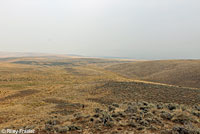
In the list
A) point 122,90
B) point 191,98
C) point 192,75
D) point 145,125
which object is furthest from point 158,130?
point 192,75

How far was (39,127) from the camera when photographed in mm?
9273

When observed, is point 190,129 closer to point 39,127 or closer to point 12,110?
point 39,127

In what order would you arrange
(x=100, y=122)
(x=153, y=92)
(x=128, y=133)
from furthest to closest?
(x=153, y=92)
(x=100, y=122)
(x=128, y=133)

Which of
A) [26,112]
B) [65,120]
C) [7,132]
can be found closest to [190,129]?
[65,120]

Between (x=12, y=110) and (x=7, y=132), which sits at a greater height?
(x=7, y=132)

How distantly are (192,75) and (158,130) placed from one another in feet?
124

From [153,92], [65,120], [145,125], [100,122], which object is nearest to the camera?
[145,125]

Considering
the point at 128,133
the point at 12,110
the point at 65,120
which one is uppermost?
the point at 128,133

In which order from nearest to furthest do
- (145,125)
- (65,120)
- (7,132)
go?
(7,132), (145,125), (65,120)

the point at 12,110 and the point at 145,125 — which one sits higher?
the point at 145,125

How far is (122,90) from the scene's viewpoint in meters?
23.5

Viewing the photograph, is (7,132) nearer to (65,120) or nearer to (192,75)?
(65,120)

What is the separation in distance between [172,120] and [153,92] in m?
12.2

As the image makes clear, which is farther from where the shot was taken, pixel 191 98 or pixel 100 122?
pixel 191 98
